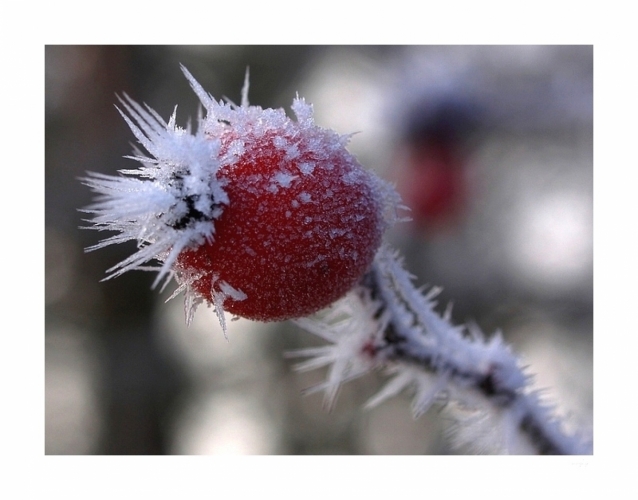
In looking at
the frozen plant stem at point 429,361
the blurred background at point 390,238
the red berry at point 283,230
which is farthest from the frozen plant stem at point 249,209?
the blurred background at point 390,238

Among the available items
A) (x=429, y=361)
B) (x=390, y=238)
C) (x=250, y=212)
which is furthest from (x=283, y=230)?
(x=390, y=238)

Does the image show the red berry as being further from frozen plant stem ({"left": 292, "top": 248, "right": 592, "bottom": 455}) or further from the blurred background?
the blurred background

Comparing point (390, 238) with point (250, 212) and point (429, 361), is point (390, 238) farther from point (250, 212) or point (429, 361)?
point (250, 212)

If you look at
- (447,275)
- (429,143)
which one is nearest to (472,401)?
(429,143)
